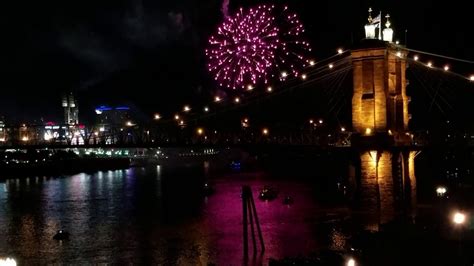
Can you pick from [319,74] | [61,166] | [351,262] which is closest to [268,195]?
[319,74]

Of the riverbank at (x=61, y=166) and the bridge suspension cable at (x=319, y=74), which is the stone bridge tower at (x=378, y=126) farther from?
the riverbank at (x=61, y=166)

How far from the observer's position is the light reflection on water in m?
46.1

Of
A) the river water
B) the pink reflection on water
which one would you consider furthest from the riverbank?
the pink reflection on water

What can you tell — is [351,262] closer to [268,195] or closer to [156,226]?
[156,226]

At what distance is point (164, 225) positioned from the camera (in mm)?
60062

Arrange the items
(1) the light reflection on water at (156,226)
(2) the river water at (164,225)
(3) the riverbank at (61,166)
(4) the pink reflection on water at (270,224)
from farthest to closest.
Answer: (3) the riverbank at (61,166)
(1) the light reflection on water at (156,226)
(2) the river water at (164,225)
(4) the pink reflection on water at (270,224)

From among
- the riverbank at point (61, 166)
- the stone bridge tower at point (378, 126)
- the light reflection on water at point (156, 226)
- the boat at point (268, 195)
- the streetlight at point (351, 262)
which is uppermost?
the stone bridge tower at point (378, 126)

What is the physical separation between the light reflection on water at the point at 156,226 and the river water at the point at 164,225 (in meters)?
0.07

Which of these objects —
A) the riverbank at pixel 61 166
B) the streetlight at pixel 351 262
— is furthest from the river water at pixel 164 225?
the riverbank at pixel 61 166

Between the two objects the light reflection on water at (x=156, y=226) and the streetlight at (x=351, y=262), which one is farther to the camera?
the light reflection on water at (x=156, y=226)

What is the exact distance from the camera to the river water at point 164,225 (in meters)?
45.9

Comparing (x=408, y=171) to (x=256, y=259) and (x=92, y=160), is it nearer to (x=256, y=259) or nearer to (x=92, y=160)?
(x=256, y=259)

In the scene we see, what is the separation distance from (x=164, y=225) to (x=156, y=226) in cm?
79

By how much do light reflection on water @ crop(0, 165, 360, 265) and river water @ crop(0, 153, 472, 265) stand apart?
0.07 meters
